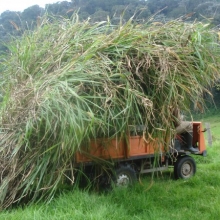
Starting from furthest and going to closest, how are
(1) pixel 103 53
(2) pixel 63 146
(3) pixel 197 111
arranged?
(3) pixel 197 111
(1) pixel 103 53
(2) pixel 63 146

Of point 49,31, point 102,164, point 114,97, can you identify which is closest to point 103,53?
point 114,97

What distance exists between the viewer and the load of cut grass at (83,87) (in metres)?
4.80

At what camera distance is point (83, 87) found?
5027 millimetres

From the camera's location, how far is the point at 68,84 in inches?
192

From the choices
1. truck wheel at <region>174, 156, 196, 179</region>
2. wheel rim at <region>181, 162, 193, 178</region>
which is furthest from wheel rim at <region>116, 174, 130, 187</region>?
wheel rim at <region>181, 162, 193, 178</region>

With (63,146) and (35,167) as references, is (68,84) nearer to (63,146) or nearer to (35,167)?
(63,146)

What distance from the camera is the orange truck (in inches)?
218

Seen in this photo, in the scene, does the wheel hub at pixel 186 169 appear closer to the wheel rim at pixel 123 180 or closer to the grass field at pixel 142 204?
the grass field at pixel 142 204

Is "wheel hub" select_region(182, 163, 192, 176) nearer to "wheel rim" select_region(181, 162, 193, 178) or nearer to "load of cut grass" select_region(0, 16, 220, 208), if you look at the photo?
"wheel rim" select_region(181, 162, 193, 178)

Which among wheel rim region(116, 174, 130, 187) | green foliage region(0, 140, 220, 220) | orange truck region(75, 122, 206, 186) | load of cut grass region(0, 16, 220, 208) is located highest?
→ load of cut grass region(0, 16, 220, 208)

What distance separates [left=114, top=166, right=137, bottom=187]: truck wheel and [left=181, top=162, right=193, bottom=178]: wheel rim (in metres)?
1.52

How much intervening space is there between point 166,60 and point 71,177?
6.03 ft

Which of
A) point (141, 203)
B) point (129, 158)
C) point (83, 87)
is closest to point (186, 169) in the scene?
point (129, 158)

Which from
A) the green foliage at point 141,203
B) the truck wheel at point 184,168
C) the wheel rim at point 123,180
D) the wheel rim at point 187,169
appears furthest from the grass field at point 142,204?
the wheel rim at point 187,169
